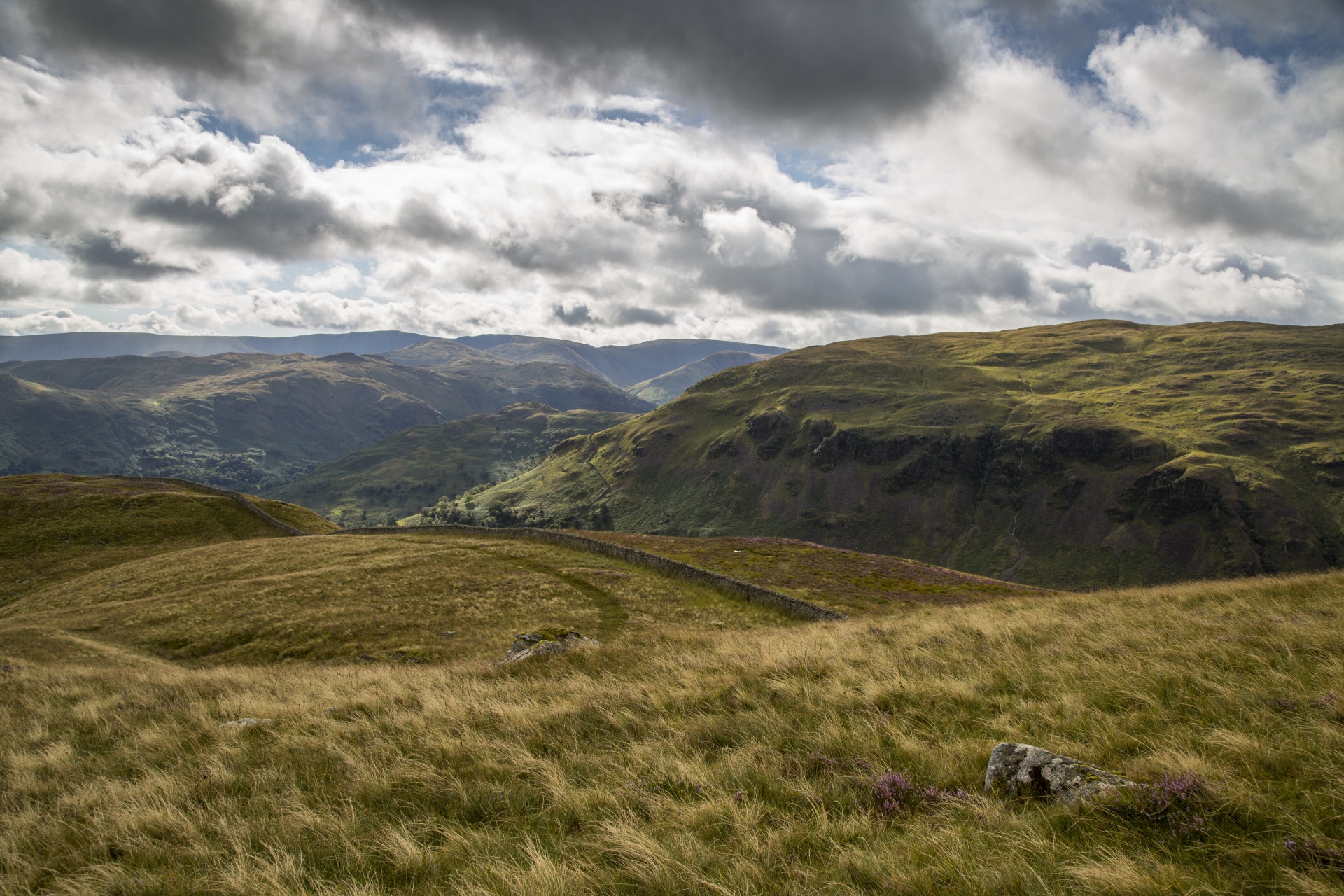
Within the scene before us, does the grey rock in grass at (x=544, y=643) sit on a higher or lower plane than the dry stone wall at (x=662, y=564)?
higher

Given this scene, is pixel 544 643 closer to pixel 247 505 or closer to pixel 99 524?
pixel 99 524

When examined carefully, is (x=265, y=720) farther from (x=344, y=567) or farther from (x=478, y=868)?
(x=344, y=567)

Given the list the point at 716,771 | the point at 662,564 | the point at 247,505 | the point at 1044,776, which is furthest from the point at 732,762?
the point at 247,505

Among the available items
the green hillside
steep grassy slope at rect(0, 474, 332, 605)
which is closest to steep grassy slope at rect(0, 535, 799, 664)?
the green hillside

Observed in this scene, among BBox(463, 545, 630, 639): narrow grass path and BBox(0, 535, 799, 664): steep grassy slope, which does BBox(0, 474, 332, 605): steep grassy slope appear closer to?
BBox(0, 535, 799, 664): steep grassy slope

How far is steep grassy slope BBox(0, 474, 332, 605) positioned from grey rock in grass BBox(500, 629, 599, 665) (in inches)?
1931

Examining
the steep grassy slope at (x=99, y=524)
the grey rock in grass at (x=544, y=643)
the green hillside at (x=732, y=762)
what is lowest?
the steep grassy slope at (x=99, y=524)

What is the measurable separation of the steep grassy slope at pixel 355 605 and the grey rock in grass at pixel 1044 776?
1053 centimetres

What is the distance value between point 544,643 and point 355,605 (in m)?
20.2

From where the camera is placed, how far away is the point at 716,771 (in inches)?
242

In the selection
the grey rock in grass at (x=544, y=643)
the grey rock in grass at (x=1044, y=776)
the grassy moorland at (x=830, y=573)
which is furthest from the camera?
the grassy moorland at (x=830, y=573)

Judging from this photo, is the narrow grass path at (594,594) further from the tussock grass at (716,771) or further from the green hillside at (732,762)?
the tussock grass at (716,771)

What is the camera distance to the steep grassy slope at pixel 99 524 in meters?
47.6

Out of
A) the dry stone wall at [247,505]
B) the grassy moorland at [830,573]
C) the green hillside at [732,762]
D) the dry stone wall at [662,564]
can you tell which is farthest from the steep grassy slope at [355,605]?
the dry stone wall at [247,505]
